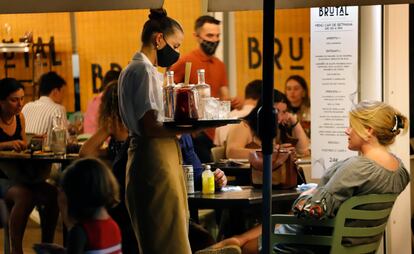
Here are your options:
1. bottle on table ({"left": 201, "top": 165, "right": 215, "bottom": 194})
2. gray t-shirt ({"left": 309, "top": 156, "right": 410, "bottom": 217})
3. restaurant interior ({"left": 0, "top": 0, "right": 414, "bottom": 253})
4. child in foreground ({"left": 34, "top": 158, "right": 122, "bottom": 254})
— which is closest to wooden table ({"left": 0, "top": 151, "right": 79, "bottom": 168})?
restaurant interior ({"left": 0, "top": 0, "right": 414, "bottom": 253})

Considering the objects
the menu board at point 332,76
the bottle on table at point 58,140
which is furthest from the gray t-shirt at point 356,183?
the bottle on table at point 58,140

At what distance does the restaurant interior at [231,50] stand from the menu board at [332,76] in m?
0.07

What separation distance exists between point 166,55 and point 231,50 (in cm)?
474

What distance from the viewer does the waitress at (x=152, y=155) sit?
445 cm

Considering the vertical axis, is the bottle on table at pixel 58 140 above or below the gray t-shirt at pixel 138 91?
below

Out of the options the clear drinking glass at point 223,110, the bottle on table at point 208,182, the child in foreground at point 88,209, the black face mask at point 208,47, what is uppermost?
the black face mask at point 208,47

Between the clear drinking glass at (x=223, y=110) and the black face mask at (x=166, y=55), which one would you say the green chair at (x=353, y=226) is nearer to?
the clear drinking glass at (x=223, y=110)

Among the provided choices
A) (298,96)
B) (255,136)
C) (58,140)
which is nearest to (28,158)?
(58,140)

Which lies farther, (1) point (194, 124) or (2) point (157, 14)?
(2) point (157, 14)

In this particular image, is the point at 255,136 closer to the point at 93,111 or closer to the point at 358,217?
the point at 358,217

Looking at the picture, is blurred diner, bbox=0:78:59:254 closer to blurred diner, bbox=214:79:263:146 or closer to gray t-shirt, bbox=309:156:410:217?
blurred diner, bbox=214:79:263:146

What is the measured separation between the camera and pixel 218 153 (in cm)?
705

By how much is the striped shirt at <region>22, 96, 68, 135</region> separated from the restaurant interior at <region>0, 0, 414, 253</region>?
0.42 ft

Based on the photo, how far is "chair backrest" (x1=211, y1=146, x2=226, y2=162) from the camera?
695 centimetres
